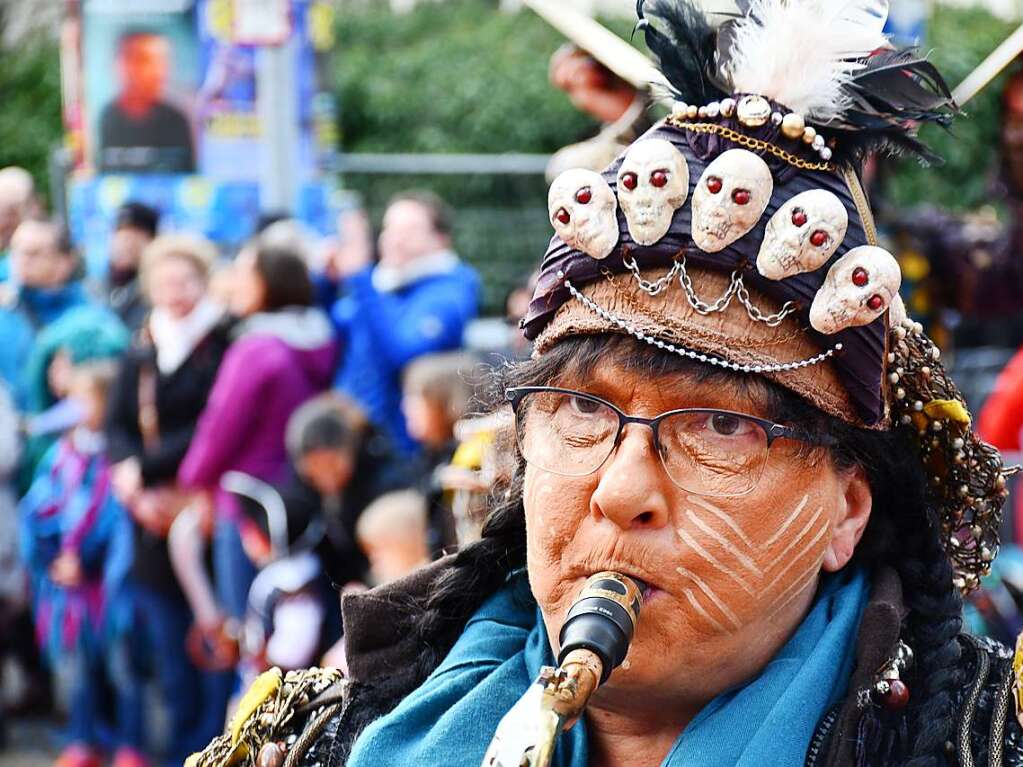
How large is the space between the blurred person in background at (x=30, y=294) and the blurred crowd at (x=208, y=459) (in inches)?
0.4

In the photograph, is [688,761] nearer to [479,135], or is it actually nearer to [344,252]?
[344,252]

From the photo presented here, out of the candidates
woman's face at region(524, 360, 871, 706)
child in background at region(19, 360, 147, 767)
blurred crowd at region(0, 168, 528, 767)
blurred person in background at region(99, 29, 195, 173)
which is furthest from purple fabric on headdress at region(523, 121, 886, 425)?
blurred person in background at region(99, 29, 195, 173)

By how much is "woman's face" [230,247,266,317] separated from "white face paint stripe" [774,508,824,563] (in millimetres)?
4504

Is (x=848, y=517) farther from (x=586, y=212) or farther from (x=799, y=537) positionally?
(x=586, y=212)

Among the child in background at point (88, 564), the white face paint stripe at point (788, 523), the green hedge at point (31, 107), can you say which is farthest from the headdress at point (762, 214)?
the green hedge at point (31, 107)

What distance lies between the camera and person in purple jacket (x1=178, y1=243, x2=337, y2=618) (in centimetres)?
604

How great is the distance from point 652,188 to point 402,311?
4.83m

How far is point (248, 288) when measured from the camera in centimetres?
639

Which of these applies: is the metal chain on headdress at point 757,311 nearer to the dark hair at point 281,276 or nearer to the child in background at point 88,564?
the dark hair at point 281,276

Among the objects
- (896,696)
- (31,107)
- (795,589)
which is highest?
(795,589)

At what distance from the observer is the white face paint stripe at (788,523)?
6.72 ft

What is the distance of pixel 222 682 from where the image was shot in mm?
6383

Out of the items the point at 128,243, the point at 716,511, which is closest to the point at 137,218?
the point at 128,243

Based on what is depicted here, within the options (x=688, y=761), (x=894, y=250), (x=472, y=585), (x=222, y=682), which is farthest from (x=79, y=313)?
(x=688, y=761)
